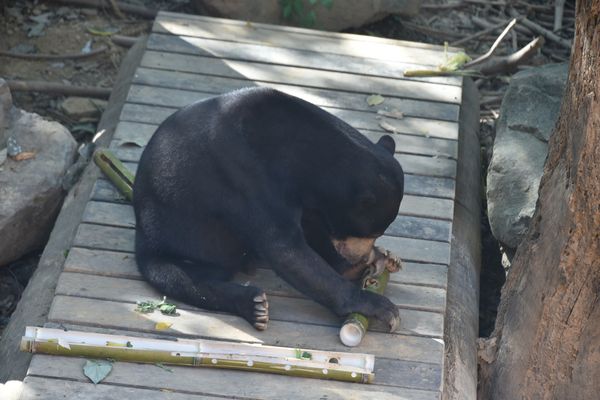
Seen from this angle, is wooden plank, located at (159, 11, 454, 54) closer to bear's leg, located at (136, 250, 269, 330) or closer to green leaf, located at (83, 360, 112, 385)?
bear's leg, located at (136, 250, 269, 330)

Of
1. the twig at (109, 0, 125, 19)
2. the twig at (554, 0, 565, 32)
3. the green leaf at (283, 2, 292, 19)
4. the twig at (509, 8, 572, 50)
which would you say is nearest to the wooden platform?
the green leaf at (283, 2, 292, 19)

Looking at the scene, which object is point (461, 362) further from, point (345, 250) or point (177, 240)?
point (177, 240)

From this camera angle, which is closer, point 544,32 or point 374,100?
point 374,100

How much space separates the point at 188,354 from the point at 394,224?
5.85ft

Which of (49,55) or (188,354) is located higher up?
(188,354)

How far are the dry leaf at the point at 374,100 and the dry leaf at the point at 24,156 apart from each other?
7.79 feet

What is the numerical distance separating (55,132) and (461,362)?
3.27 meters

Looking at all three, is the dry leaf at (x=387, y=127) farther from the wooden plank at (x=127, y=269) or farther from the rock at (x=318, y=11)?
the rock at (x=318, y=11)

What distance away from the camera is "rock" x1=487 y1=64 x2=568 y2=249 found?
6301 millimetres

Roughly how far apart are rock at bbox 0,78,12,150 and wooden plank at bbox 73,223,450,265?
1.16 meters

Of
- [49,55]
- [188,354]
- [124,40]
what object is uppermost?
[188,354]

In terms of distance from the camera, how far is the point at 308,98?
712 cm

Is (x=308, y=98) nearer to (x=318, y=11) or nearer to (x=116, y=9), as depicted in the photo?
(x=318, y=11)

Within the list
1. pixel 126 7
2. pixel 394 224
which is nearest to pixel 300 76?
pixel 394 224
